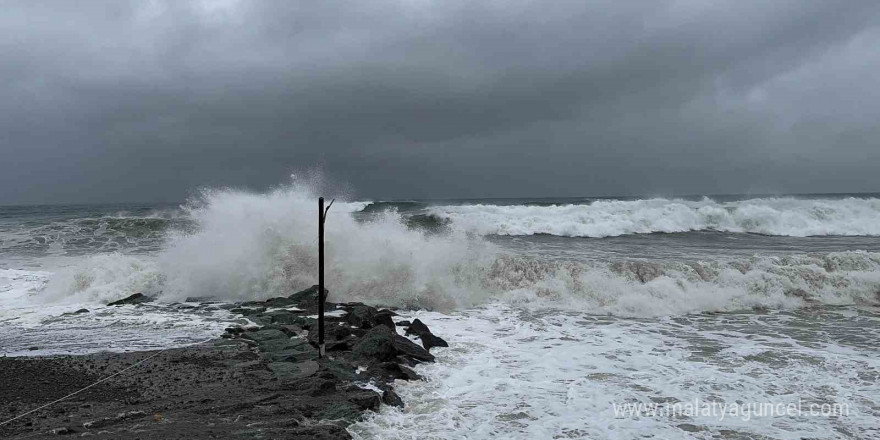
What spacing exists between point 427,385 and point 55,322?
7.80 meters

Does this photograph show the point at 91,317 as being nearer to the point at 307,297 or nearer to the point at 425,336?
the point at 307,297

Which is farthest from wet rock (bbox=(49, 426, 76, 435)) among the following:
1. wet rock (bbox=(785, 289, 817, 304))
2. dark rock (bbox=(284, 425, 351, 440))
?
wet rock (bbox=(785, 289, 817, 304))

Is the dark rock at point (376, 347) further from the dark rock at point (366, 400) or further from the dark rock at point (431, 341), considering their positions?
the dark rock at point (366, 400)

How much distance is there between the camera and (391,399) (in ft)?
18.2

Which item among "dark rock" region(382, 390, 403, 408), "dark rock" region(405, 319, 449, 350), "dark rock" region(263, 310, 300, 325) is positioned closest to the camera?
"dark rock" region(382, 390, 403, 408)

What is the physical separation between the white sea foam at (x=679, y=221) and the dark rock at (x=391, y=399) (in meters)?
19.5

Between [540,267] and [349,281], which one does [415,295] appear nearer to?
[349,281]

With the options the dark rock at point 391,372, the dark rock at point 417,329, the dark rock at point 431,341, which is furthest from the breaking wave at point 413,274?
the dark rock at point 391,372

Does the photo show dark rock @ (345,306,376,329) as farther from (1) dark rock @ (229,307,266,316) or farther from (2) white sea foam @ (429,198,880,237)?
(2) white sea foam @ (429,198,880,237)

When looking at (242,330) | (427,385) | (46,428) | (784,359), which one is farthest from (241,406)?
(784,359)

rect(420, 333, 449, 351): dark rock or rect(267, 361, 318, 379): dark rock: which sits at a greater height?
rect(267, 361, 318, 379): dark rock

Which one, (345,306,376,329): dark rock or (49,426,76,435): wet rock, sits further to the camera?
(345,306,376,329): dark rock

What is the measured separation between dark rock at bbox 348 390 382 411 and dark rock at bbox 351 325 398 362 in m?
1.35

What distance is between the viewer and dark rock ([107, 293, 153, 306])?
36.1 feet
